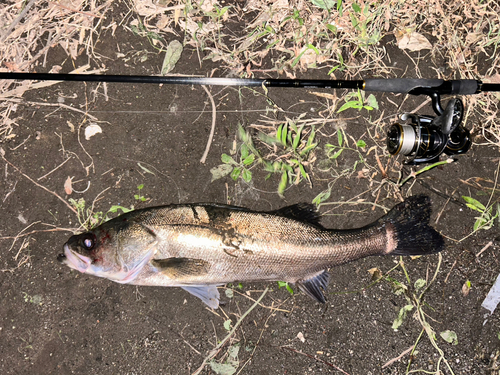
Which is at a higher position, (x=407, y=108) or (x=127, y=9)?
(x=127, y=9)

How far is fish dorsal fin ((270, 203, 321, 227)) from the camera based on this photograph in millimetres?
3084

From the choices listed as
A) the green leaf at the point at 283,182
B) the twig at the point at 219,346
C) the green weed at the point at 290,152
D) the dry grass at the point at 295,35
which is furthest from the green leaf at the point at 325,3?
the twig at the point at 219,346

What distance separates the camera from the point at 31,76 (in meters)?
3.05

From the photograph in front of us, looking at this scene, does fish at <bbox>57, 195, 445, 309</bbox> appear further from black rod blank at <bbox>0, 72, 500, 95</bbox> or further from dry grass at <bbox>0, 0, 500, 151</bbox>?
dry grass at <bbox>0, 0, 500, 151</bbox>

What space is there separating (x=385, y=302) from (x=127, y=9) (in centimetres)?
413

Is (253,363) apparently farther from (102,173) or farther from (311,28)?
(311,28)

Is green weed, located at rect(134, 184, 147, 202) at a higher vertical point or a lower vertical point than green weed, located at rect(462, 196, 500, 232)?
higher

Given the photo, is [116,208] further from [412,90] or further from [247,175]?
[412,90]

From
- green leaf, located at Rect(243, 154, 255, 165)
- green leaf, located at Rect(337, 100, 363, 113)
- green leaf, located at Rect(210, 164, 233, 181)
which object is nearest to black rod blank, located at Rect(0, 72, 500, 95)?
green leaf, located at Rect(337, 100, 363, 113)

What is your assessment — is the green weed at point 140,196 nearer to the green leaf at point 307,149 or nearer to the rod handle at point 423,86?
the green leaf at point 307,149

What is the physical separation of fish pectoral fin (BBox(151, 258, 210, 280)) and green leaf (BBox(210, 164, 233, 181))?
0.92m

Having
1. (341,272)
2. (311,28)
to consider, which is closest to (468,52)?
(311,28)

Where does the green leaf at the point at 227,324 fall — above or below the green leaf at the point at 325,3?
below

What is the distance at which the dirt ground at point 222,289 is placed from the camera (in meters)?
3.34
